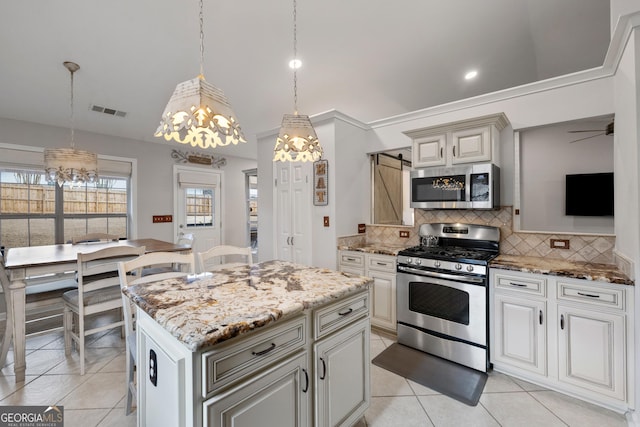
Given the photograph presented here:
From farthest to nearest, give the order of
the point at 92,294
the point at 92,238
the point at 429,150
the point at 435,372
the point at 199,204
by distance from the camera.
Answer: the point at 199,204 → the point at 92,238 → the point at 429,150 → the point at 92,294 → the point at 435,372

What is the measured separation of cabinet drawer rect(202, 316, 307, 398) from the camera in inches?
35.6

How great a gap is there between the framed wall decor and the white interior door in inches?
120

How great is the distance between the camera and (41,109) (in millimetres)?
3441

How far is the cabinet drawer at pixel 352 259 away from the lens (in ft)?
9.77

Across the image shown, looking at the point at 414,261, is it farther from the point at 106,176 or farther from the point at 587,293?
the point at 106,176

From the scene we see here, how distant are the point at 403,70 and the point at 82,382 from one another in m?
3.92

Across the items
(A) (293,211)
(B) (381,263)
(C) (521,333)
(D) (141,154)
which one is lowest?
(C) (521,333)

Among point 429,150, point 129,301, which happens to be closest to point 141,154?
point 129,301

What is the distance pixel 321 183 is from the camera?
319 centimetres

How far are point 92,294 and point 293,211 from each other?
83.8 inches

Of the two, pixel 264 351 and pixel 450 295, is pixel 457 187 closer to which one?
pixel 450 295

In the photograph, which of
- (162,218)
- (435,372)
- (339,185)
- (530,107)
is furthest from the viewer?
(162,218)

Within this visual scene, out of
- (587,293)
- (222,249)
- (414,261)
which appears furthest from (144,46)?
(587,293)

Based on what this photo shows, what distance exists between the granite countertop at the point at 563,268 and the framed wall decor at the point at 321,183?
1.78 metres
